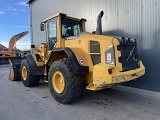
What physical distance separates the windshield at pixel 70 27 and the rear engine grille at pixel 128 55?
206cm

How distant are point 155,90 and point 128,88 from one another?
1.01 metres

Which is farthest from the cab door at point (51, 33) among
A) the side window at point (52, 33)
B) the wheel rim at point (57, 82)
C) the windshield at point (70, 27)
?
the wheel rim at point (57, 82)

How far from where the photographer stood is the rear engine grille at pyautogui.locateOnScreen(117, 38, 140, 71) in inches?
187

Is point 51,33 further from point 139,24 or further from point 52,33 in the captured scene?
point 139,24

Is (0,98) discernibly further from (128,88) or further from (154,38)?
(154,38)

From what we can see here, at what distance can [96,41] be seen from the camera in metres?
4.98

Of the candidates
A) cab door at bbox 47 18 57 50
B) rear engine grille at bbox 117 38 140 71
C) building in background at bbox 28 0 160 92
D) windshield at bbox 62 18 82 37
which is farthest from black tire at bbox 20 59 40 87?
rear engine grille at bbox 117 38 140 71

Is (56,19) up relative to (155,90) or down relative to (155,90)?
up

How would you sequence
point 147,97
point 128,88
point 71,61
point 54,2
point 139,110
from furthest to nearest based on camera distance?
point 54,2 → point 128,88 → point 147,97 → point 71,61 → point 139,110

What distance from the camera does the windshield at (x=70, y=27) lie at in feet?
20.3

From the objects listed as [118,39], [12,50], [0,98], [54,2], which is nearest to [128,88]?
[118,39]

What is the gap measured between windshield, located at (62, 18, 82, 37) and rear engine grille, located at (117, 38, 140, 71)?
206cm

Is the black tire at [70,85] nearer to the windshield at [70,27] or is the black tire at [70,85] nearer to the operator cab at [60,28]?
the operator cab at [60,28]

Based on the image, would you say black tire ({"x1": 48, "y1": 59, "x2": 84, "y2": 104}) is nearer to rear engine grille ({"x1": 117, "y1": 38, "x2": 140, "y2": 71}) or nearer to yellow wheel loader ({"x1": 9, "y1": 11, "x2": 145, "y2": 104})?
yellow wheel loader ({"x1": 9, "y1": 11, "x2": 145, "y2": 104})
